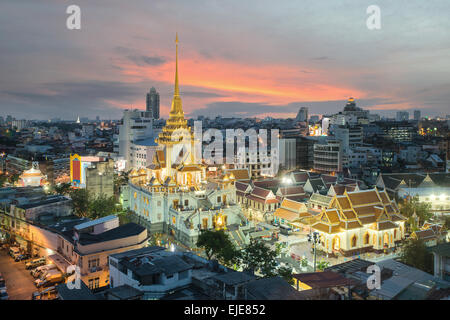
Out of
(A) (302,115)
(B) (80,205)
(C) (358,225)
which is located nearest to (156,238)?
(B) (80,205)

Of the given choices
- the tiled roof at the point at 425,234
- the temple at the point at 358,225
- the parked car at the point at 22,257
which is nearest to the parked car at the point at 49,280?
the parked car at the point at 22,257

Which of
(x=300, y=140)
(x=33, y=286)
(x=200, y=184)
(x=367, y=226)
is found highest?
(x=300, y=140)

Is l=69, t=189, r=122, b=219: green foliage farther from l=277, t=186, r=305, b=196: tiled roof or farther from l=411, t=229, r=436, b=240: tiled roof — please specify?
l=411, t=229, r=436, b=240: tiled roof

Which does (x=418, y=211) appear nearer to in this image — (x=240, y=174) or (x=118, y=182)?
(x=240, y=174)

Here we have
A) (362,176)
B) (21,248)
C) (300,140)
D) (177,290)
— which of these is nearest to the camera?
(177,290)

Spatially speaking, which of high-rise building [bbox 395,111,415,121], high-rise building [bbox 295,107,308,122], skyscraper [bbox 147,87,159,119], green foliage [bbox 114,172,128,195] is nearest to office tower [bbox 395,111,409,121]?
high-rise building [bbox 395,111,415,121]
